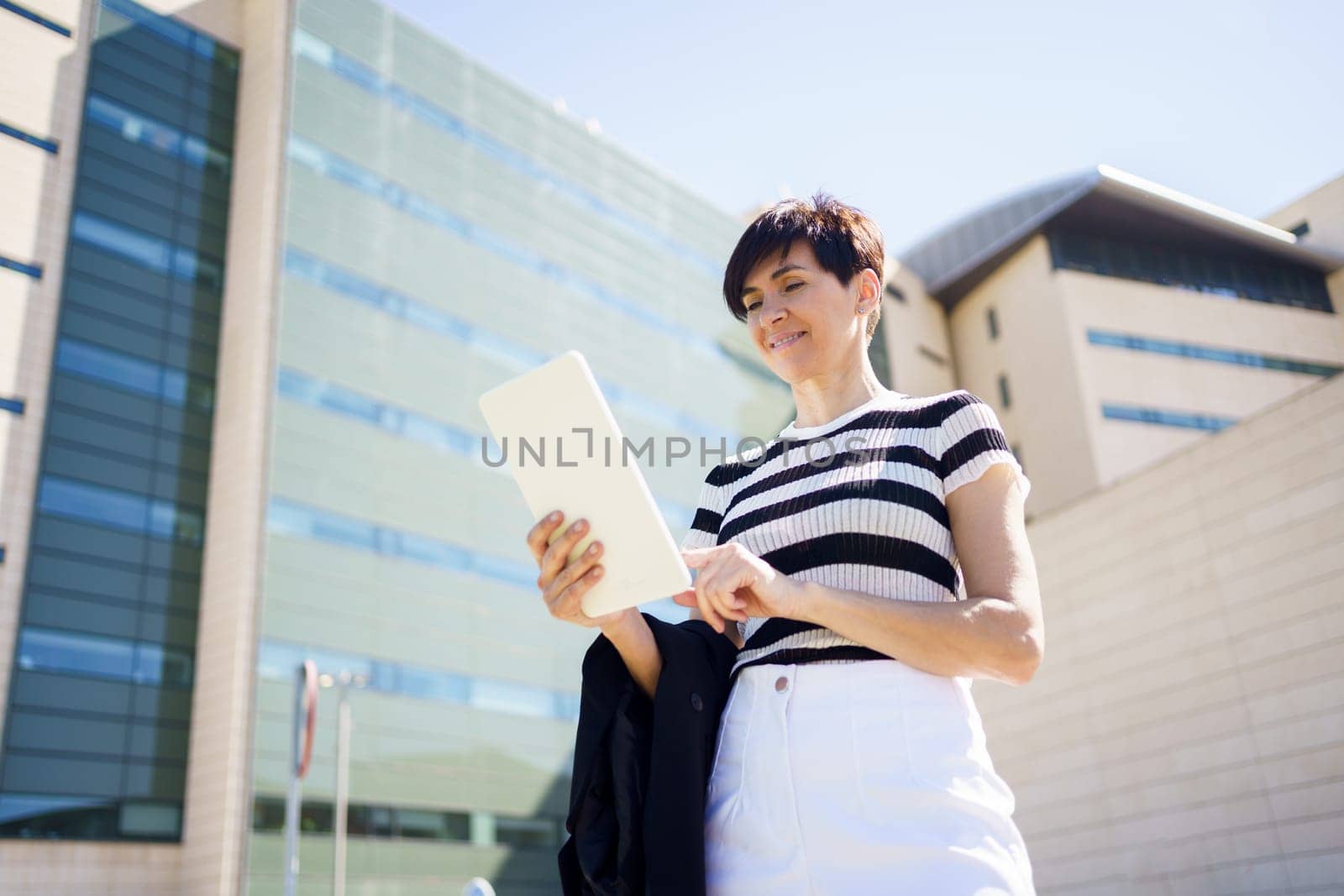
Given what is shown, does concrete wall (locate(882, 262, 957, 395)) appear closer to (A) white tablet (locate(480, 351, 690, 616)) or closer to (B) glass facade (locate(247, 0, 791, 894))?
(B) glass facade (locate(247, 0, 791, 894))

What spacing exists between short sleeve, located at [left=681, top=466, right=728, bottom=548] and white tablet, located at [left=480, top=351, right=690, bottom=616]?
522mm

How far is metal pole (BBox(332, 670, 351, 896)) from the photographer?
21188mm

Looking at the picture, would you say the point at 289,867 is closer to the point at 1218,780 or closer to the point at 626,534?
the point at 1218,780

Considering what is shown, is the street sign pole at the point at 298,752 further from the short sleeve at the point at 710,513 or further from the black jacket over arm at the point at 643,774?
the black jacket over arm at the point at 643,774

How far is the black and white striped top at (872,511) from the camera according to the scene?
1685 millimetres

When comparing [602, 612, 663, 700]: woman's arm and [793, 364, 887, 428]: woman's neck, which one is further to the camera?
[793, 364, 887, 428]: woman's neck

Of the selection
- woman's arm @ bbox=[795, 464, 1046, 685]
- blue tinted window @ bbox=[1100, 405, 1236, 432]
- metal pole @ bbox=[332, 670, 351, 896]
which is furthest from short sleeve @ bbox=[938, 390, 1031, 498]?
blue tinted window @ bbox=[1100, 405, 1236, 432]

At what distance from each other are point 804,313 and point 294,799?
20073 mm

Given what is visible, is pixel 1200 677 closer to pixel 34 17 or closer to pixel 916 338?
pixel 916 338

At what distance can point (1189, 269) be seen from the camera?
36.2 metres

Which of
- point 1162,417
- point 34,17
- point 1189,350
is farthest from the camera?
point 1189,350

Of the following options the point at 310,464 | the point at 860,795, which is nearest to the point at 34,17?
the point at 310,464

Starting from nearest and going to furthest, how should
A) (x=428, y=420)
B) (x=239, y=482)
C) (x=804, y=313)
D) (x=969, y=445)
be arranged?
(x=969, y=445) → (x=804, y=313) → (x=239, y=482) → (x=428, y=420)

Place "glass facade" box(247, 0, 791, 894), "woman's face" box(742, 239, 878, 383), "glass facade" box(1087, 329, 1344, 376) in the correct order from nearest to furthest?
"woman's face" box(742, 239, 878, 383) → "glass facade" box(247, 0, 791, 894) → "glass facade" box(1087, 329, 1344, 376)
